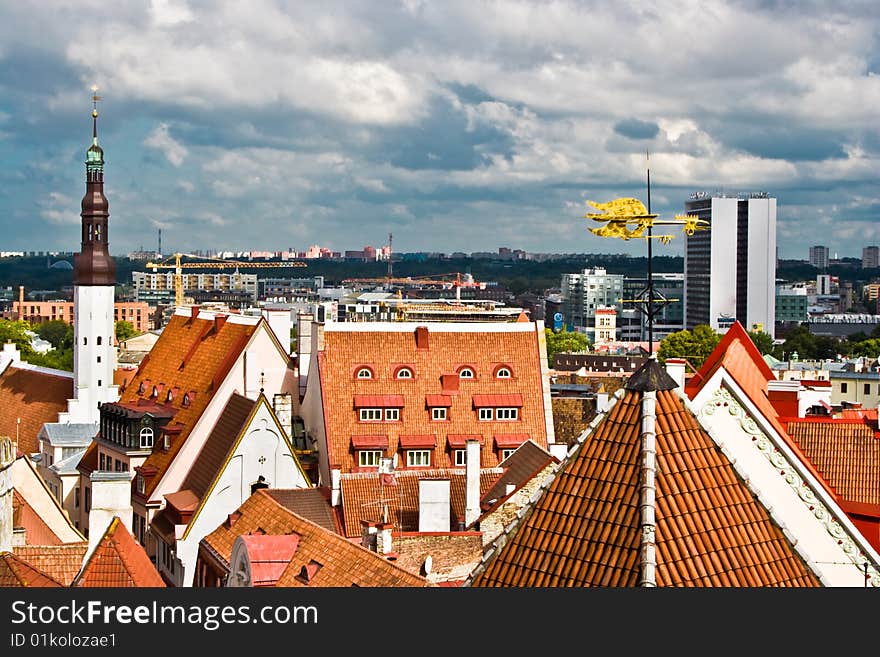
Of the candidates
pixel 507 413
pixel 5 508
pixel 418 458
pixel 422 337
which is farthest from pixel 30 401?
pixel 5 508

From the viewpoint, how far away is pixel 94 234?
10606 centimetres

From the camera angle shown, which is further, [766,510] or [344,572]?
[344,572]

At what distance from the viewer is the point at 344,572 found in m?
35.9

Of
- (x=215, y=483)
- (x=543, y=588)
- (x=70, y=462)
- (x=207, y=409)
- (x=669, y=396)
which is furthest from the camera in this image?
(x=70, y=462)

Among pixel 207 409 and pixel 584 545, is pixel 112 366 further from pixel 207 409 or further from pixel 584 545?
pixel 584 545

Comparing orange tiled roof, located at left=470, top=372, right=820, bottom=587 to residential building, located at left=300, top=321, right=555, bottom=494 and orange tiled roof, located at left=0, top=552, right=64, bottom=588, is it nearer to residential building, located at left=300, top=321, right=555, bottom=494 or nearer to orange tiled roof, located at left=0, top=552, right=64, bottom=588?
orange tiled roof, located at left=0, top=552, right=64, bottom=588

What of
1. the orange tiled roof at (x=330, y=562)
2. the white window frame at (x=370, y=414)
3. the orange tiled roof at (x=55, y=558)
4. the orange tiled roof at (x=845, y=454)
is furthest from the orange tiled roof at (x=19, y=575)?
the white window frame at (x=370, y=414)

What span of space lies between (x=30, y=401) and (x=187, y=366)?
25.6 meters

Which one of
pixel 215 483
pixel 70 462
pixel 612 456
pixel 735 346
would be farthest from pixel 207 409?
pixel 612 456

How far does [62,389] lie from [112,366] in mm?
3884

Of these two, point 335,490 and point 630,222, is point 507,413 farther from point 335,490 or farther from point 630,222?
point 630,222

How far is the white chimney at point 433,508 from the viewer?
163 feet

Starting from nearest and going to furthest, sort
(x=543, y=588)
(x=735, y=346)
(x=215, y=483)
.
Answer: (x=543, y=588), (x=735, y=346), (x=215, y=483)

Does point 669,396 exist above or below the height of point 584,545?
above
